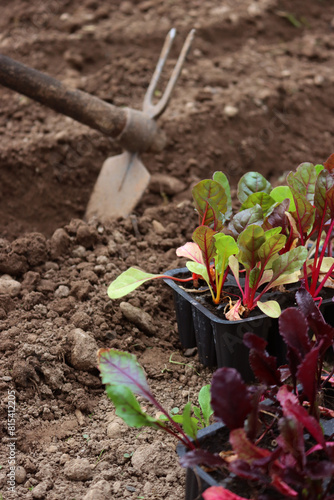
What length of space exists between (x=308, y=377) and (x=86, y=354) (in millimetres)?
776

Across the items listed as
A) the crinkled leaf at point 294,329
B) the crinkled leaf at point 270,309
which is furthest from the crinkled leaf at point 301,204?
the crinkled leaf at point 294,329

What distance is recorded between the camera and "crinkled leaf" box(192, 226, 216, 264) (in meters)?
1.37

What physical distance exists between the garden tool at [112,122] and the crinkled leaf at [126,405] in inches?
58.3

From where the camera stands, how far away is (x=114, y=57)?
3.53 metres

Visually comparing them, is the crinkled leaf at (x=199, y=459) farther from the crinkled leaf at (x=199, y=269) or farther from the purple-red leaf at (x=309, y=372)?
the crinkled leaf at (x=199, y=269)

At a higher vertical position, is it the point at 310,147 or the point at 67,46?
the point at 67,46

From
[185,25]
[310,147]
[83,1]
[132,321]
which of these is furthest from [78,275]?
[83,1]

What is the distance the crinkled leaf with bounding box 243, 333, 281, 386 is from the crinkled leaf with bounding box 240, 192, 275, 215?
538 mm

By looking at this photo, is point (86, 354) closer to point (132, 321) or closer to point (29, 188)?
point (132, 321)

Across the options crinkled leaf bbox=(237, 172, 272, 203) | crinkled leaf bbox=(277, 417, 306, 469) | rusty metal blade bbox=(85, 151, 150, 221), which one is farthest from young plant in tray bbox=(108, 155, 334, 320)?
rusty metal blade bbox=(85, 151, 150, 221)

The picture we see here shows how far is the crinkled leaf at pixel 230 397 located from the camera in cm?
91

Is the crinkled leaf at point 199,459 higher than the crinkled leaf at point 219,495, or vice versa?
the crinkled leaf at point 199,459

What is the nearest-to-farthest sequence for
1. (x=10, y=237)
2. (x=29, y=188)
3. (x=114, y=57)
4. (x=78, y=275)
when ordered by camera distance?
(x=78, y=275), (x=10, y=237), (x=29, y=188), (x=114, y=57)

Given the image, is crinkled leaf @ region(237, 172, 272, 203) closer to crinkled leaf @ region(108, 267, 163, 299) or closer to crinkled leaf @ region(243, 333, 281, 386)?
crinkled leaf @ region(108, 267, 163, 299)
